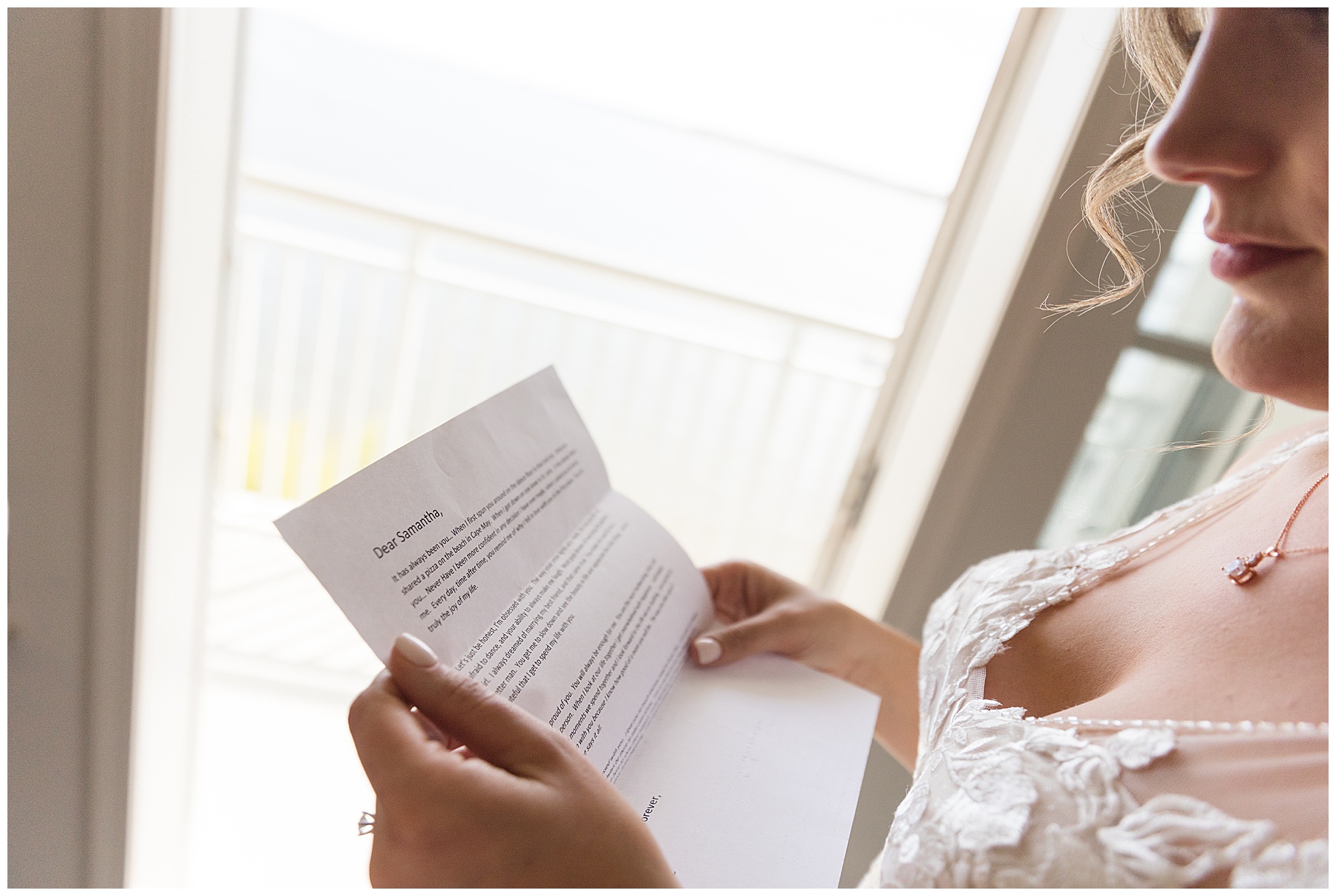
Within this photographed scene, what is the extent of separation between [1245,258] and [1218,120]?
0.08 metres

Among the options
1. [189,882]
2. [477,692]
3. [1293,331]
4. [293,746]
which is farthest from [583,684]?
[293,746]

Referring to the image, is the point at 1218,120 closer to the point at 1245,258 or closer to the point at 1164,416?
the point at 1245,258

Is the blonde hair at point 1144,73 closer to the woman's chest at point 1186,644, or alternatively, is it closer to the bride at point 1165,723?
the bride at point 1165,723

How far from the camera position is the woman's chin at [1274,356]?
16.1 inches

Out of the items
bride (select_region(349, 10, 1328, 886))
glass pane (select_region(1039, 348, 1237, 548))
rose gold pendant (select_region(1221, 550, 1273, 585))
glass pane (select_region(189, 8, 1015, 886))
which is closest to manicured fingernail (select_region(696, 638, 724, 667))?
bride (select_region(349, 10, 1328, 886))

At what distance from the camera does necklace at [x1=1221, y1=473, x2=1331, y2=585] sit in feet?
1.51

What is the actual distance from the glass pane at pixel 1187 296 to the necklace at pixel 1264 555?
476 mm

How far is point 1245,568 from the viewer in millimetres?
472

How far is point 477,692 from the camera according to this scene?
0.36 meters

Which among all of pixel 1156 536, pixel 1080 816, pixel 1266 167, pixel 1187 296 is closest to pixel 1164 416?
pixel 1187 296

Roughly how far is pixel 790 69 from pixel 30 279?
1607 mm

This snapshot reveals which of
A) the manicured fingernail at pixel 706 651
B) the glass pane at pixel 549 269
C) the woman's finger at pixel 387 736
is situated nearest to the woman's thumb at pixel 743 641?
the manicured fingernail at pixel 706 651

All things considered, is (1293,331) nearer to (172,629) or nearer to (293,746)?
(172,629)

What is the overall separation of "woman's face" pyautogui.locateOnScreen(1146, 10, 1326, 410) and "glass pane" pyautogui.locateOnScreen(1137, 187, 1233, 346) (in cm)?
53
